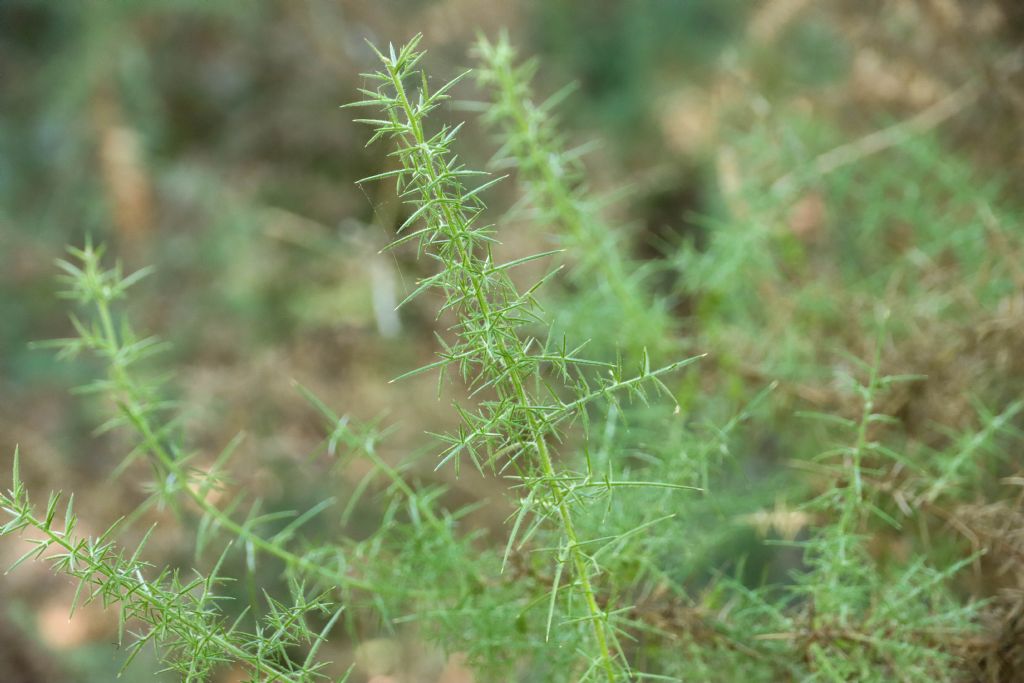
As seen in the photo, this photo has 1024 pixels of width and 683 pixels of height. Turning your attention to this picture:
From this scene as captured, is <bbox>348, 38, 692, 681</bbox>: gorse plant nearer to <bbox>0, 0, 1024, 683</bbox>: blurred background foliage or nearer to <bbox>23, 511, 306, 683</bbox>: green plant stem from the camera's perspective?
<bbox>23, 511, 306, 683</bbox>: green plant stem

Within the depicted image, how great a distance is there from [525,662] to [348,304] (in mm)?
1070

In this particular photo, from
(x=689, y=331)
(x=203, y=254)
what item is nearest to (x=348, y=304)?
(x=203, y=254)

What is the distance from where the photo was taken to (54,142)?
5.86 feet

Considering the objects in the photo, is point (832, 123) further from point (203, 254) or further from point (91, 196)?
point (91, 196)

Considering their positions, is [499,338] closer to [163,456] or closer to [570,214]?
[163,456]

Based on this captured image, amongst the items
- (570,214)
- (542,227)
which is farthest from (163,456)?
(542,227)

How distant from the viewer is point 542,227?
1.09 m

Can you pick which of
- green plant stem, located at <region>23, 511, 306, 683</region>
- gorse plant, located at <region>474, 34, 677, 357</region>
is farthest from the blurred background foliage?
green plant stem, located at <region>23, 511, 306, 683</region>

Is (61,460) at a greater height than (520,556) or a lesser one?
lesser

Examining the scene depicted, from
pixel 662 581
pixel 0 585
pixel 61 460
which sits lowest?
pixel 0 585

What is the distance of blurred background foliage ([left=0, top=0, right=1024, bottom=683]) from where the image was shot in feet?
3.21

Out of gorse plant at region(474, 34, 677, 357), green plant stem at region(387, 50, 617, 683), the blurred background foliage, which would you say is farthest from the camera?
the blurred background foliage

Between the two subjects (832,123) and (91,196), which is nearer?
(832,123)

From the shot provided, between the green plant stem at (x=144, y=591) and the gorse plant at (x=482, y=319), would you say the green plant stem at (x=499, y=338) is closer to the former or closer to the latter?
the gorse plant at (x=482, y=319)
